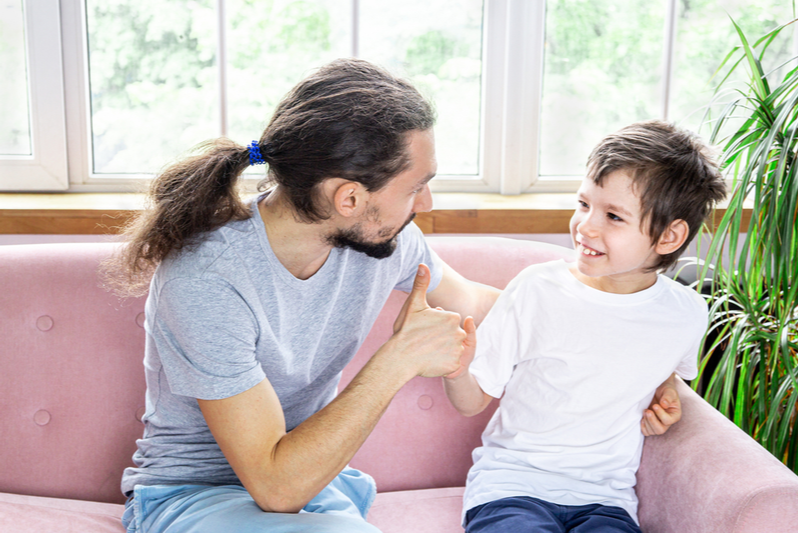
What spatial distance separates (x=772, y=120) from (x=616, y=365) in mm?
788

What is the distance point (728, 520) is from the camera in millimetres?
1054

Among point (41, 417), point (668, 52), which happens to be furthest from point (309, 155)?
point (668, 52)

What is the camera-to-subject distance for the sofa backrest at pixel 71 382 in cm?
145

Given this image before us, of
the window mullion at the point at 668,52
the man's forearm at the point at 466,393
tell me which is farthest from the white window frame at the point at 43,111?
the window mullion at the point at 668,52

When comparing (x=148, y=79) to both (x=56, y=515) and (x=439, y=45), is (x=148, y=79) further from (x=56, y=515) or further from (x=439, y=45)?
(x=56, y=515)

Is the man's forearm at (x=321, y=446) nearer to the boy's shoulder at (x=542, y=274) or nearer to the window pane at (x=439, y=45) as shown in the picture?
the boy's shoulder at (x=542, y=274)

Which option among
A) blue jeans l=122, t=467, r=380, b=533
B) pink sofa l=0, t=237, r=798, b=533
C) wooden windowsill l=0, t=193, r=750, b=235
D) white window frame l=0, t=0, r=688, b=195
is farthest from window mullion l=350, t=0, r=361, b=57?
blue jeans l=122, t=467, r=380, b=533

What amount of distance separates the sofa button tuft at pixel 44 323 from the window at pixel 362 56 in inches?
29.0

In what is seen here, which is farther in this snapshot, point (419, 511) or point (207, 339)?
point (419, 511)

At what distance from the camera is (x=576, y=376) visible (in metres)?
1.26

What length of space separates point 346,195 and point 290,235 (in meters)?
0.12

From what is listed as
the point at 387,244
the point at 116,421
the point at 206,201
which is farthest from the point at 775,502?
the point at 116,421

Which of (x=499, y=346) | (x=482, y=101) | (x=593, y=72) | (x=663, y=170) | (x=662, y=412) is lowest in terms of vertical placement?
(x=662, y=412)

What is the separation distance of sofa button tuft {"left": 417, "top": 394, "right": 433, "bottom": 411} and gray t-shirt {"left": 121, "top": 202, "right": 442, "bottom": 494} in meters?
0.25
